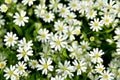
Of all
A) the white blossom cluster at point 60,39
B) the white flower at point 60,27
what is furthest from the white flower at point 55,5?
the white flower at point 60,27

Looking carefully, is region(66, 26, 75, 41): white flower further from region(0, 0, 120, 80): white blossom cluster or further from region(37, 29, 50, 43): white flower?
region(37, 29, 50, 43): white flower

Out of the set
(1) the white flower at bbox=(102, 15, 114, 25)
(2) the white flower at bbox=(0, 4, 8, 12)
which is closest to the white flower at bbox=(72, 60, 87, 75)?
(1) the white flower at bbox=(102, 15, 114, 25)

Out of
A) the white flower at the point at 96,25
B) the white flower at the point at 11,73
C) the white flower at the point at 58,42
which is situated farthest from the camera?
the white flower at the point at 96,25

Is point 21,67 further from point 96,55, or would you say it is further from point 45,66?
point 96,55

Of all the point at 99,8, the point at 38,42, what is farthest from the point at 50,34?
the point at 99,8

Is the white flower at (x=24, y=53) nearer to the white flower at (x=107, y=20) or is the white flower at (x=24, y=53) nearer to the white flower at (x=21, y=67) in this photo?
the white flower at (x=21, y=67)

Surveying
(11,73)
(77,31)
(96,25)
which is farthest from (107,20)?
(11,73)
